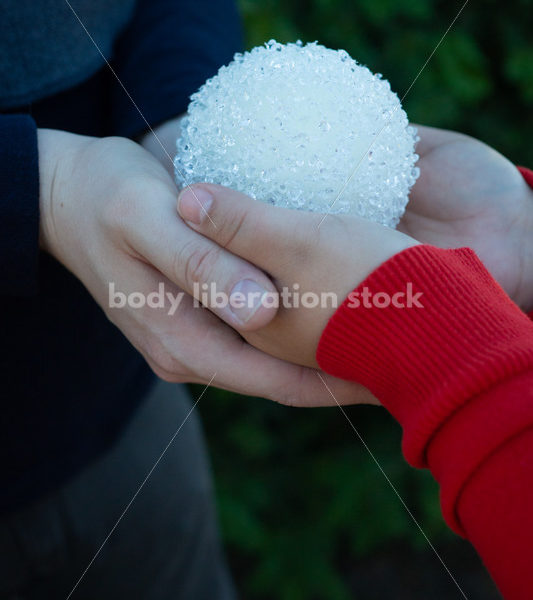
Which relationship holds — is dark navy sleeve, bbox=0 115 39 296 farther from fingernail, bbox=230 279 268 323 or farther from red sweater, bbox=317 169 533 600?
red sweater, bbox=317 169 533 600

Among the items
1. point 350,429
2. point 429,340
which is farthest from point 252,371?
point 350,429

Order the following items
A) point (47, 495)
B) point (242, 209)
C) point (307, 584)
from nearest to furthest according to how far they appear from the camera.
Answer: point (242, 209)
point (47, 495)
point (307, 584)

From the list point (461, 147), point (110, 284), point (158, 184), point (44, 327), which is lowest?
point (44, 327)

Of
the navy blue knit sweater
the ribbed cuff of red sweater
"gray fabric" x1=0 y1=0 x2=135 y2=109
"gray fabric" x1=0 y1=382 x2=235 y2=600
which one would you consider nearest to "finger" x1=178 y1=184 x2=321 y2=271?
the ribbed cuff of red sweater

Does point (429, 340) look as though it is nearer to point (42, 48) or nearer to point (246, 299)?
point (246, 299)

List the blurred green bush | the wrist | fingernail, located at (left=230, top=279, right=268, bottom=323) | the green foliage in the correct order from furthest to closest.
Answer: the green foliage → the blurred green bush → the wrist → fingernail, located at (left=230, top=279, right=268, bottom=323)

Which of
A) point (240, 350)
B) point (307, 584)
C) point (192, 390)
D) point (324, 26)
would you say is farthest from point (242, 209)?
point (307, 584)

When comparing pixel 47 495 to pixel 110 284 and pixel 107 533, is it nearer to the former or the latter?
pixel 107 533

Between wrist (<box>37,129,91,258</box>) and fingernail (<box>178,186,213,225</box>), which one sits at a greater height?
fingernail (<box>178,186,213,225</box>)
